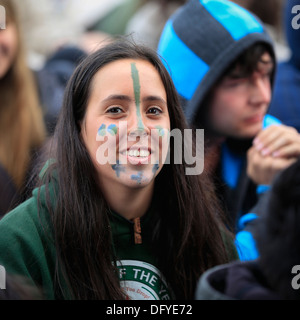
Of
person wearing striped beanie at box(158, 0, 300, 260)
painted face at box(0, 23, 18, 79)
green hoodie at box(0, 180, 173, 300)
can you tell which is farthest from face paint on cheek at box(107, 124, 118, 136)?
painted face at box(0, 23, 18, 79)

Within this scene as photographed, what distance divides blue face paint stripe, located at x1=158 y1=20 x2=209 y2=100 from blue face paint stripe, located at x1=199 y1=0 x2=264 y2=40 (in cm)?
20

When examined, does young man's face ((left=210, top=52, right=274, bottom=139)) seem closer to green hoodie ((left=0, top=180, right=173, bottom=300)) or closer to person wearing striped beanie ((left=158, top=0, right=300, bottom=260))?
person wearing striped beanie ((left=158, top=0, right=300, bottom=260))

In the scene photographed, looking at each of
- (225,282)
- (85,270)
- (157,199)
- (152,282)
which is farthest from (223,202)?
(225,282)

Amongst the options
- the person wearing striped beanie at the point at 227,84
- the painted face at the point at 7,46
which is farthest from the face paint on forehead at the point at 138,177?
the painted face at the point at 7,46

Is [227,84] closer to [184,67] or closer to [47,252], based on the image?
[184,67]

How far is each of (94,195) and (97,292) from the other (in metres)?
0.31

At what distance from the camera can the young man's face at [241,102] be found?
2.50 meters

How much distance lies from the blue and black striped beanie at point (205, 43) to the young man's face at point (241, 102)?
0.07 m

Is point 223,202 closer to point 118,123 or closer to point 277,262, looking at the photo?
point 118,123

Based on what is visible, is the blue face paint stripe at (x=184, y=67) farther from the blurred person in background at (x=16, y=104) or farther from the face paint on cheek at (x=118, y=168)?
the face paint on cheek at (x=118, y=168)

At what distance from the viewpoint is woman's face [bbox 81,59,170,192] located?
168 cm

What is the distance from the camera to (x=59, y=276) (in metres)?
1.66

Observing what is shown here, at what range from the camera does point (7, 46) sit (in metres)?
3.00
